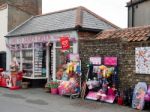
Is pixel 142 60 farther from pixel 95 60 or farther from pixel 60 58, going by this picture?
pixel 60 58

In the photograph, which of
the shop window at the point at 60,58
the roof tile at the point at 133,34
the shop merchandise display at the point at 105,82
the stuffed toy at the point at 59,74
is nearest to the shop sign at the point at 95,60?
the shop merchandise display at the point at 105,82

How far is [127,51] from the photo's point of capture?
13.6 metres

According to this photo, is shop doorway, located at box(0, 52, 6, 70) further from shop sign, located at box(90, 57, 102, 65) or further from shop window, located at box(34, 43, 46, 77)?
shop sign, located at box(90, 57, 102, 65)

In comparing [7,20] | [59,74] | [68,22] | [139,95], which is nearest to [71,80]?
[59,74]

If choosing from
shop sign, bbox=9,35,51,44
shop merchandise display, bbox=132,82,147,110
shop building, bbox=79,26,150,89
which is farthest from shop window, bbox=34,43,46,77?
shop merchandise display, bbox=132,82,147,110

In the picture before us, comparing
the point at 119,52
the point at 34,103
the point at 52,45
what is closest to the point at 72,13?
the point at 52,45

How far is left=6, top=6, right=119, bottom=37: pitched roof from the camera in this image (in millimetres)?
16962

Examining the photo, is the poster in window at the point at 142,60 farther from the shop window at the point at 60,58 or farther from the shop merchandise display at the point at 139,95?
the shop window at the point at 60,58

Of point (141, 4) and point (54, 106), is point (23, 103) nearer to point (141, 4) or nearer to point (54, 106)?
point (54, 106)

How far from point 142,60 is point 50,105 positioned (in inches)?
154

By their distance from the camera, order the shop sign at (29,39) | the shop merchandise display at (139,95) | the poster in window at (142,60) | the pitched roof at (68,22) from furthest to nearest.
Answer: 1. the shop sign at (29,39)
2. the pitched roof at (68,22)
3. the poster in window at (142,60)
4. the shop merchandise display at (139,95)

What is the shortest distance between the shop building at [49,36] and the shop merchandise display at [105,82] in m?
2.29

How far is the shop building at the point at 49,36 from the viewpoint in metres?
16.8

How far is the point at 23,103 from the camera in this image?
13.5m
